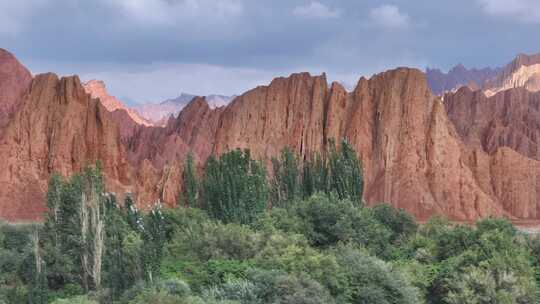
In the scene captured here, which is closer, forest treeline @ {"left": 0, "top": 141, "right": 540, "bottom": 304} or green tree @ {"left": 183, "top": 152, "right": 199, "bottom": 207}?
forest treeline @ {"left": 0, "top": 141, "right": 540, "bottom": 304}

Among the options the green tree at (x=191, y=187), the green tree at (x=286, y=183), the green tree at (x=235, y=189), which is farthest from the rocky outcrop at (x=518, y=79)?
the green tree at (x=235, y=189)

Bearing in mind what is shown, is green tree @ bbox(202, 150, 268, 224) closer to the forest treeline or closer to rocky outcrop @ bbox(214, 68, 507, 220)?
the forest treeline

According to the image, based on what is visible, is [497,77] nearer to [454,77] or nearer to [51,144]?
[454,77]

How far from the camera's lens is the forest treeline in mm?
30922

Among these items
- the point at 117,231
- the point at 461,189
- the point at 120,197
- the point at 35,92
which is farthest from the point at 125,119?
the point at 117,231

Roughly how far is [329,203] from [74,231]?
1316cm

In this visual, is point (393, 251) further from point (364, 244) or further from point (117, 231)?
point (117, 231)

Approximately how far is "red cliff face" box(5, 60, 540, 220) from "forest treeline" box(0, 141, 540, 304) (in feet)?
75.7

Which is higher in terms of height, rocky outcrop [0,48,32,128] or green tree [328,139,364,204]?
rocky outcrop [0,48,32,128]

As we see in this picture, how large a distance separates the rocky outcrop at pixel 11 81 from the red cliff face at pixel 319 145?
10583mm

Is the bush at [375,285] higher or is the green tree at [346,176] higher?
the green tree at [346,176]

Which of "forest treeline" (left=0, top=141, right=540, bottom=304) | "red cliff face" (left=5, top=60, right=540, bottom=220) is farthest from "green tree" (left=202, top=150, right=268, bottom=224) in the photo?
"red cliff face" (left=5, top=60, right=540, bottom=220)

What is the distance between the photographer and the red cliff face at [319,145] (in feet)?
236

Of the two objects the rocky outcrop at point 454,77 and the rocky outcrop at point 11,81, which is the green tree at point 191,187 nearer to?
the rocky outcrop at point 11,81
